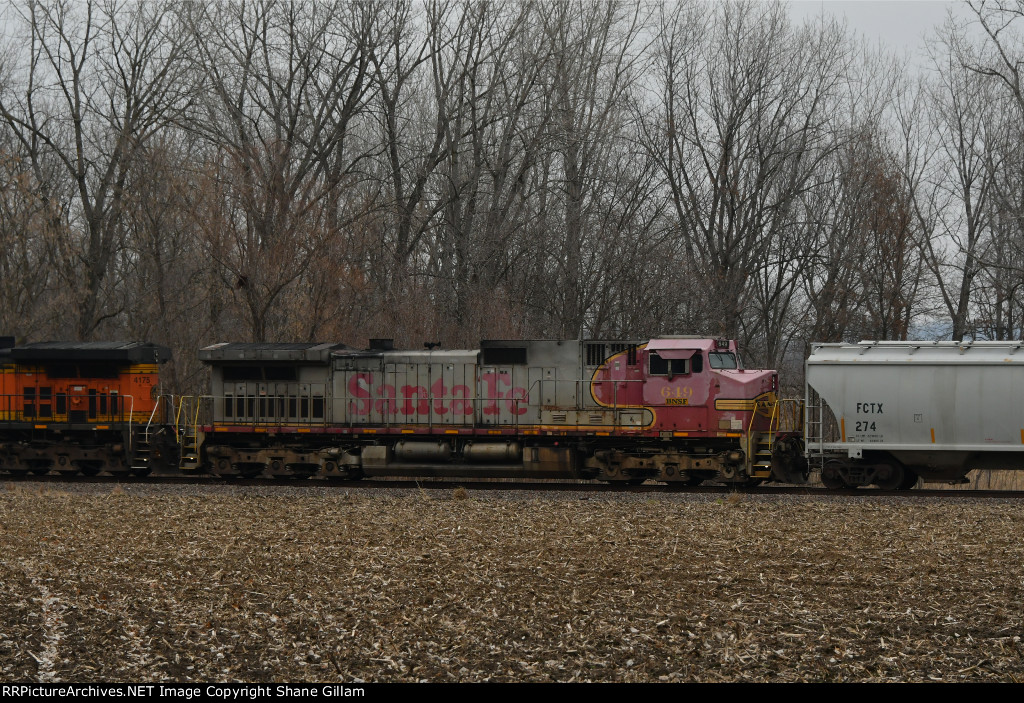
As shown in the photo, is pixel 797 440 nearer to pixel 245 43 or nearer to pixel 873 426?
pixel 873 426

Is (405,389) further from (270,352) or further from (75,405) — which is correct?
(75,405)

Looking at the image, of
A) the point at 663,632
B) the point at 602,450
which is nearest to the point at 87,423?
the point at 602,450

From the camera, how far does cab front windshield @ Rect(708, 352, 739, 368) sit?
18797 mm

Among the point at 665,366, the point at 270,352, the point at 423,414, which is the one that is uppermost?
the point at 270,352

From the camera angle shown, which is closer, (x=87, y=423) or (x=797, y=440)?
(x=797, y=440)

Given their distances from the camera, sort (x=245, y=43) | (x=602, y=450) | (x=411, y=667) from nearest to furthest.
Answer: (x=411, y=667)
(x=602, y=450)
(x=245, y=43)

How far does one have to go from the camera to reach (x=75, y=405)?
Result: 21.0 m

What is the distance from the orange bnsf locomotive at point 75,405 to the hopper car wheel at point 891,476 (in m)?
14.4

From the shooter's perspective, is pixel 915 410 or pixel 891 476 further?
pixel 891 476

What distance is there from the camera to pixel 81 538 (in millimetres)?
12492

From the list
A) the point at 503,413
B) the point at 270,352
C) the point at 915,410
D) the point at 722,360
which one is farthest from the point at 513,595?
the point at 270,352

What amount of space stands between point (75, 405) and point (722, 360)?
1339 cm

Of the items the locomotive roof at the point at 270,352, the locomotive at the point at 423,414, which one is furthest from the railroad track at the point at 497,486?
the locomotive roof at the point at 270,352
